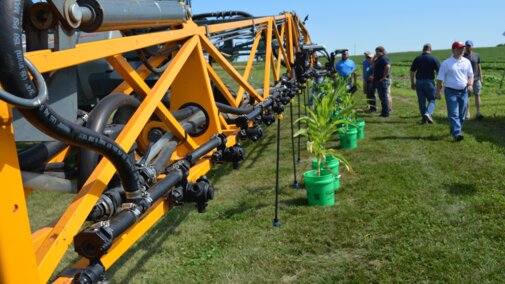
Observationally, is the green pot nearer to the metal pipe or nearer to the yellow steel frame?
the yellow steel frame

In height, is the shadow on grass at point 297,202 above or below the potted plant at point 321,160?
below

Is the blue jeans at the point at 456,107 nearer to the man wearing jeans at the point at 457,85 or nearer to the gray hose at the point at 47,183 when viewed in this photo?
the man wearing jeans at the point at 457,85

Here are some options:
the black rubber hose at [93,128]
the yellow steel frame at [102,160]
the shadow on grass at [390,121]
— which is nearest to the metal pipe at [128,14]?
the yellow steel frame at [102,160]

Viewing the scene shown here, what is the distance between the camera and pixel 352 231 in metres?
4.11

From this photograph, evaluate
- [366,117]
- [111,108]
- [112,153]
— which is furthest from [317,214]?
[366,117]

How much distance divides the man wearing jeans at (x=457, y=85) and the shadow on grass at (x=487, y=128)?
468 mm

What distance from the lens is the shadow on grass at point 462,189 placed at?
16.1 ft

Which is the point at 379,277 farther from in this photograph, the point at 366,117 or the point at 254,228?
the point at 366,117

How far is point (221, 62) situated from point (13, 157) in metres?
2.44

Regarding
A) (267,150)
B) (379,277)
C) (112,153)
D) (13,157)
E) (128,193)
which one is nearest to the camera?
(13,157)

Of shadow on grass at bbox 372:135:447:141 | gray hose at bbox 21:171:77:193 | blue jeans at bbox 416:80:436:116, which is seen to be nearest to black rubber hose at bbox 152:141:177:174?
gray hose at bbox 21:171:77:193

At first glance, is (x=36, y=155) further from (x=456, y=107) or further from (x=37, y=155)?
(x=456, y=107)

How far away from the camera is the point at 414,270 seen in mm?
3344

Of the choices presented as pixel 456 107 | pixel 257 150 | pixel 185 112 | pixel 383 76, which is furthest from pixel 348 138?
pixel 185 112
